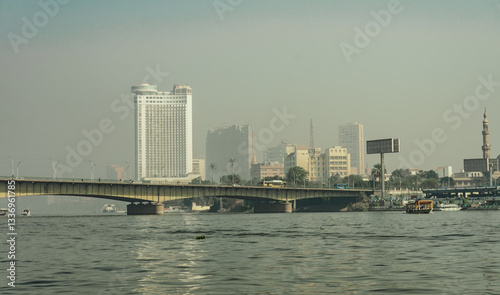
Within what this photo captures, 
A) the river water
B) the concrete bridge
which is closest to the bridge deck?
the concrete bridge

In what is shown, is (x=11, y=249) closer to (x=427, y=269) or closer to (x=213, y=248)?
(x=213, y=248)

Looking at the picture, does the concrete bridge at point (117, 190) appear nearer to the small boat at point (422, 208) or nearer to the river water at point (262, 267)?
the small boat at point (422, 208)

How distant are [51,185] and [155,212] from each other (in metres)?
37.4

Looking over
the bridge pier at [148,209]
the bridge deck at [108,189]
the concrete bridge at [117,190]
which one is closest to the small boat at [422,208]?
the bridge deck at [108,189]

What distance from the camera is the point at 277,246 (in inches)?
2466

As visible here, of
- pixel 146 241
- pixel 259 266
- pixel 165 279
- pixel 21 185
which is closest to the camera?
pixel 165 279

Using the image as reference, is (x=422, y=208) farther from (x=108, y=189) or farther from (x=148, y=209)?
(x=108, y=189)

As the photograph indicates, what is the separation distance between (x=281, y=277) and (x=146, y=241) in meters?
36.5

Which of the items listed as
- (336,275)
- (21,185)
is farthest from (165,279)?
(21,185)

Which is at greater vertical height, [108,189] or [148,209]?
[108,189]

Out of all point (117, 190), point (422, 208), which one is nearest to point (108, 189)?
point (117, 190)

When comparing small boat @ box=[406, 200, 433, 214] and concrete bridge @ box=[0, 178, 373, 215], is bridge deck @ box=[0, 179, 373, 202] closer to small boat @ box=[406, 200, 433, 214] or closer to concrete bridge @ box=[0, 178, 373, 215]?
concrete bridge @ box=[0, 178, 373, 215]

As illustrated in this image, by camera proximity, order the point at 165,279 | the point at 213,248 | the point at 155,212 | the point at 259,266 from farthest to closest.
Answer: the point at 155,212 < the point at 213,248 < the point at 259,266 < the point at 165,279

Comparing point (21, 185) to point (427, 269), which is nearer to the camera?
point (427, 269)
